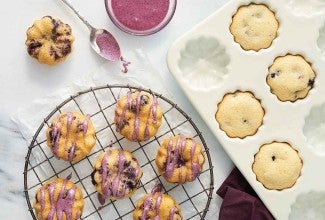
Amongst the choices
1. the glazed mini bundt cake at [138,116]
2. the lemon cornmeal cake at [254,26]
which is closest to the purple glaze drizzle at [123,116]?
the glazed mini bundt cake at [138,116]

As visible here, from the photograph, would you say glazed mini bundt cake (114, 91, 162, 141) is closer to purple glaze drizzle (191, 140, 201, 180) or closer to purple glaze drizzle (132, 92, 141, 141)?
purple glaze drizzle (132, 92, 141, 141)

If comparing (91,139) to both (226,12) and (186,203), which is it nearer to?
(186,203)

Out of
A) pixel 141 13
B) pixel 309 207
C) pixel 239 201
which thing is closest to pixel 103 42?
pixel 141 13

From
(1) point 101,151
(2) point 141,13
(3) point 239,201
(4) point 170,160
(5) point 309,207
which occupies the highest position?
(2) point 141,13

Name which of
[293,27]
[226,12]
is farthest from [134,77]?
[293,27]

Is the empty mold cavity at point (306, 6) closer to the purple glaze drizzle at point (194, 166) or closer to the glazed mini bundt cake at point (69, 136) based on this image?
the purple glaze drizzle at point (194, 166)

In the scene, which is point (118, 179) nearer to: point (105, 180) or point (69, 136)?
point (105, 180)

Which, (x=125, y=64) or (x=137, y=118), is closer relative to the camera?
(x=137, y=118)
